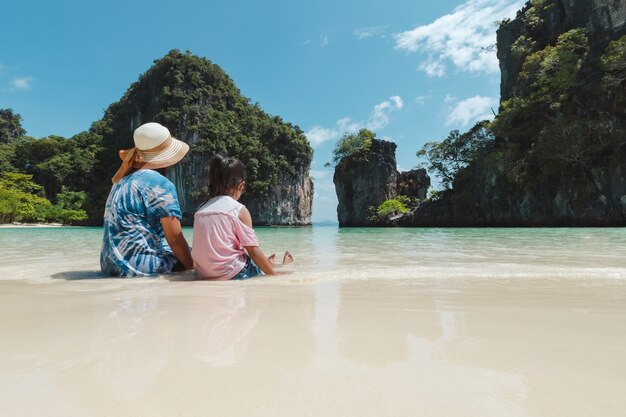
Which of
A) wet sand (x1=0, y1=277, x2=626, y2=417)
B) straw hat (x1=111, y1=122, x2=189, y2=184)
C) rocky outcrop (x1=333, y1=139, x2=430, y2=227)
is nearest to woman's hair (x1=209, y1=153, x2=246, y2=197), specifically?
straw hat (x1=111, y1=122, x2=189, y2=184)

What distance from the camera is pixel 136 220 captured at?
2.79m

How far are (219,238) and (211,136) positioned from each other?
39661 mm

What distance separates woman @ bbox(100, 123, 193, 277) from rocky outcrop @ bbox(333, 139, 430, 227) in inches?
1325

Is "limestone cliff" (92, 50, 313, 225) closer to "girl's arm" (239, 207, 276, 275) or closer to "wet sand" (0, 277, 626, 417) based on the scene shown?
"girl's arm" (239, 207, 276, 275)

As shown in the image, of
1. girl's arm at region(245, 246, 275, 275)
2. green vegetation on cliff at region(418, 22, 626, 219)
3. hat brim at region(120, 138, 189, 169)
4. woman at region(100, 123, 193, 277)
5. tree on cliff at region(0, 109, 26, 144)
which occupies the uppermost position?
tree on cliff at region(0, 109, 26, 144)

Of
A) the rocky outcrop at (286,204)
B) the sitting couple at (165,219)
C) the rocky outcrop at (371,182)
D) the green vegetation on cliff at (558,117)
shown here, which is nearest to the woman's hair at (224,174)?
the sitting couple at (165,219)

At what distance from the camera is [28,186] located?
3716 cm

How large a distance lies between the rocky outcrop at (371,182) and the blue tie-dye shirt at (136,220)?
33.7 metres

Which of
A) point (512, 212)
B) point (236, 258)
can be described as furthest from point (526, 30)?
point (236, 258)

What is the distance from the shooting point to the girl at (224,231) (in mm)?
2666

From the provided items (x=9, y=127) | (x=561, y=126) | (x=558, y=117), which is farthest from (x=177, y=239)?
(x=9, y=127)

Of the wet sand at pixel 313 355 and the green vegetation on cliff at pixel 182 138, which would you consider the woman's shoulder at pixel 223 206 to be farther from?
the green vegetation on cliff at pixel 182 138

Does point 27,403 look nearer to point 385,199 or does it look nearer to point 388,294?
point 388,294

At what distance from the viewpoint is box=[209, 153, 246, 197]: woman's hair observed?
2.75 m
